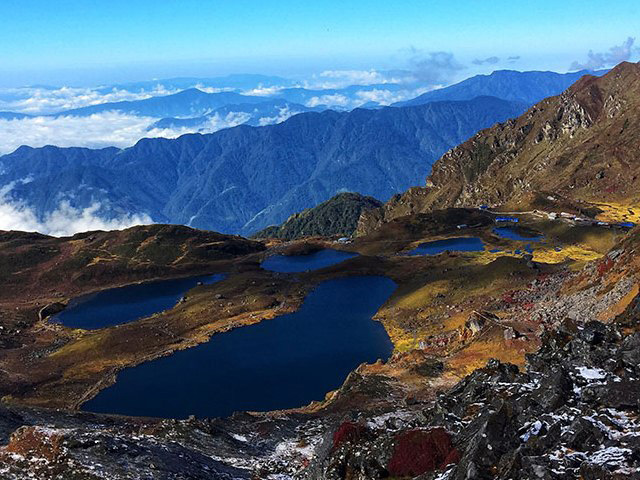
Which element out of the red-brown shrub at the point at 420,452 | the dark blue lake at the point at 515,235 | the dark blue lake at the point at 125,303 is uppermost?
the red-brown shrub at the point at 420,452

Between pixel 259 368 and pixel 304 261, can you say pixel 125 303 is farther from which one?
pixel 259 368

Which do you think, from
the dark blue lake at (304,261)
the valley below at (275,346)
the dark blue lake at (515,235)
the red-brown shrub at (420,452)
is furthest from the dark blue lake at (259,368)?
the dark blue lake at (515,235)

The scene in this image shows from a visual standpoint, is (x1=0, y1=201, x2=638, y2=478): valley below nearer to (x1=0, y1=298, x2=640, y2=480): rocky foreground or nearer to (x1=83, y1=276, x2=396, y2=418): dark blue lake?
(x1=0, y1=298, x2=640, y2=480): rocky foreground

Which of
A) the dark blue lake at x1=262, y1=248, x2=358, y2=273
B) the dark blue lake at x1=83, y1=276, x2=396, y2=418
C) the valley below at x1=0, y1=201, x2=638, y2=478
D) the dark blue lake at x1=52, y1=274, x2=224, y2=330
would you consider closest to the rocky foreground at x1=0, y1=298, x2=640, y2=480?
the valley below at x1=0, y1=201, x2=638, y2=478

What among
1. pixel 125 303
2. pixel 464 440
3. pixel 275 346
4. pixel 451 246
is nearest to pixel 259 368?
pixel 275 346

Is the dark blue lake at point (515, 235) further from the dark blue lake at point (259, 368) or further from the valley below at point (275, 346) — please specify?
the dark blue lake at point (259, 368)

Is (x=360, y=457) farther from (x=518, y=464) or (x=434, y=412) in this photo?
(x=518, y=464)
